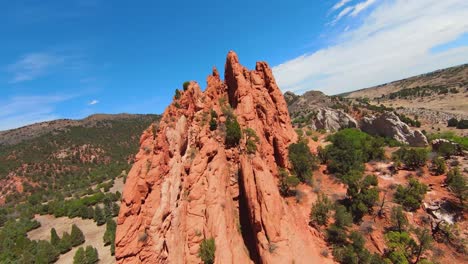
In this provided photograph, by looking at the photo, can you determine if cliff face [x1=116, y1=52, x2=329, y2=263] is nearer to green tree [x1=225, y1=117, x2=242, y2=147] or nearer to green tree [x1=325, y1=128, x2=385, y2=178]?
green tree [x1=225, y1=117, x2=242, y2=147]

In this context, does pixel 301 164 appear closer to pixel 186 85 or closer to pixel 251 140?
pixel 251 140

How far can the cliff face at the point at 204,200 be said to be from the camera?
22.5 meters

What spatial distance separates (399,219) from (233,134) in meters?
20.0

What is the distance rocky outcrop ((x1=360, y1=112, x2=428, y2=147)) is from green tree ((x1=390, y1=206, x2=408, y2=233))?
100 feet

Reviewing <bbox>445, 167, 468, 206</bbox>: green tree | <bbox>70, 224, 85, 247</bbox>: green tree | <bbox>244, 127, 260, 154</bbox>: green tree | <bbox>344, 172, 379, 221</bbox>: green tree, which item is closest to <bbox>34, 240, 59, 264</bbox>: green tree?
<bbox>70, 224, 85, 247</bbox>: green tree

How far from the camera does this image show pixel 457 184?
2655 cm

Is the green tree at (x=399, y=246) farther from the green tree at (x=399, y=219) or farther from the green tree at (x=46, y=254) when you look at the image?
the green tree at (x=46, y=254)

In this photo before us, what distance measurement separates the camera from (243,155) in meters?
27.4

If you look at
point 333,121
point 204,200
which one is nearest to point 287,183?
point 204,200

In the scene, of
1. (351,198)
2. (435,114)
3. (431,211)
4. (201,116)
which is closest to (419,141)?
(431,211)

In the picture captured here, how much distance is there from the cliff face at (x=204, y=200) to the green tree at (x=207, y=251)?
47 cm

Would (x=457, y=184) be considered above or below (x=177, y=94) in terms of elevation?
below

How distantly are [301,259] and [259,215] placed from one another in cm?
551

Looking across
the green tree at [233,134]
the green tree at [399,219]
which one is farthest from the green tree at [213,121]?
the green tree at [399,219]
